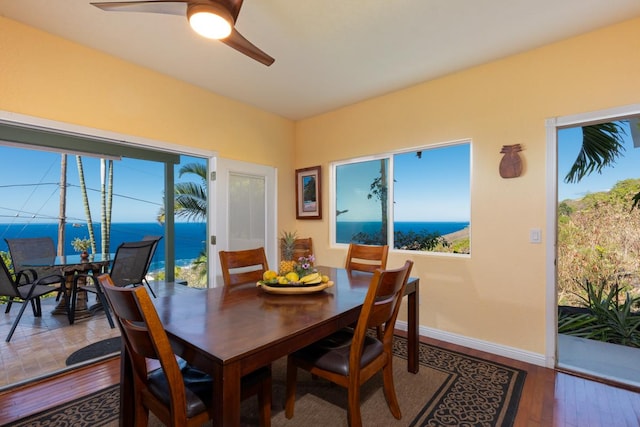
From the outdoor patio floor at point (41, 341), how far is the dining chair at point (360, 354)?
1.67m

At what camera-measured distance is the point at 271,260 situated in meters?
3.82

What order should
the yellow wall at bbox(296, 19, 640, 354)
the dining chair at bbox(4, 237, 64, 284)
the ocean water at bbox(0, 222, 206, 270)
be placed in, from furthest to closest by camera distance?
the ocean water at bbox(0, 222, 206, 270), the dining chair at bbox(4, 237, 64, 284), the yellow wall at bbox(296, 19, 640, 354)

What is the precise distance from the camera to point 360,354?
149 centimetres

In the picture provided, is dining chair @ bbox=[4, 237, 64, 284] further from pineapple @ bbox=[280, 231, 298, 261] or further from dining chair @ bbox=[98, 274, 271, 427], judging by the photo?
dining chair @ bbox=[98, 274, 271, 427]

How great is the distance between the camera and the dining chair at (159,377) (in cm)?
106

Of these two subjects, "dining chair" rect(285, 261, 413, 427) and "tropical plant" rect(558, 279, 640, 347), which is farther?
"tropical plant" rect(558, 279, 640, 347)

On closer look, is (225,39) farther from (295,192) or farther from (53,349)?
(53,349)

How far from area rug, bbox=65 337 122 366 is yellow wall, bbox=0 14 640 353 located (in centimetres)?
198

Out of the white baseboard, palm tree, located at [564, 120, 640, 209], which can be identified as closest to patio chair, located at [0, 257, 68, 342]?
the white baseboard

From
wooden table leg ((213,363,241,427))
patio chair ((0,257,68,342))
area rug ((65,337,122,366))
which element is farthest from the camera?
patio chair ((0,257,68,342))

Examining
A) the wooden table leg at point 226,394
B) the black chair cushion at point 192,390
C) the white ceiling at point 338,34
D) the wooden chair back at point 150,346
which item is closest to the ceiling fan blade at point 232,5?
the white ceiling at point 338,34

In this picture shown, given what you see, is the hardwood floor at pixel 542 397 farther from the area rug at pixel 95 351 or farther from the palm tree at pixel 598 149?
the palm tree at pixel 598 149

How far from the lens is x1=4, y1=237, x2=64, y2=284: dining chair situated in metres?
3.67

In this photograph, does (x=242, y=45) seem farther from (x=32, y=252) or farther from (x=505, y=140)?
(x=32, y=252)
